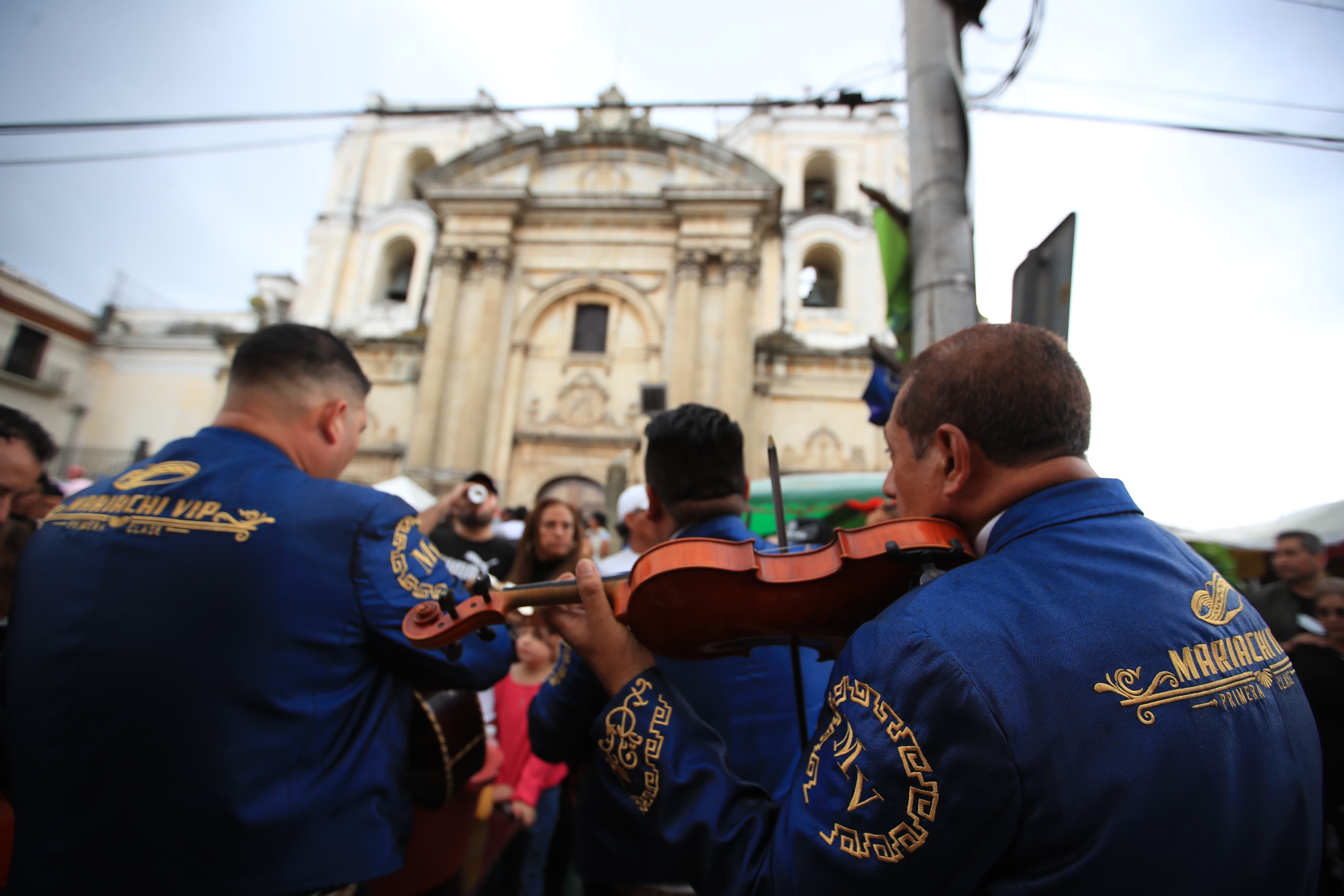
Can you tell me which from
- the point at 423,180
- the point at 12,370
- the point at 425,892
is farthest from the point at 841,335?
the point at 12,370

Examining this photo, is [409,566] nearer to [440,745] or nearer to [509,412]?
[440,745]

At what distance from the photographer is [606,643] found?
1.48 meters

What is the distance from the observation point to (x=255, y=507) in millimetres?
1754

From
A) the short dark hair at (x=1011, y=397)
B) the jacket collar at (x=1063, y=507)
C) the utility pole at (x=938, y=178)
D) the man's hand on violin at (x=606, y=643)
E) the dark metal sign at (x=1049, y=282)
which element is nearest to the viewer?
the jacket collar at (x=1063, y=507)

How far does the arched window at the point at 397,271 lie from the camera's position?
2211 cm

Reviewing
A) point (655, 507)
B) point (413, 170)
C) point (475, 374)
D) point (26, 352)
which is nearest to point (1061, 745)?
point (655, 507)

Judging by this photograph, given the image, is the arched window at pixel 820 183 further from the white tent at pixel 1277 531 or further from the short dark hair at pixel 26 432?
the short dark hair at pixel 26 432

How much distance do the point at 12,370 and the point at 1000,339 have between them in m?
32.7

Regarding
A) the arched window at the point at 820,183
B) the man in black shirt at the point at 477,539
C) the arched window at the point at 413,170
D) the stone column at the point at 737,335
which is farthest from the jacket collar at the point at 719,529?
A: the arched window at the point at 413,170

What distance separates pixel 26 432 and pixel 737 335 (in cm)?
1380

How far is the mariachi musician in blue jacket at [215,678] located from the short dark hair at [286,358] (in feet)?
0.89

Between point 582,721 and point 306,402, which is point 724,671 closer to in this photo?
point 582,721

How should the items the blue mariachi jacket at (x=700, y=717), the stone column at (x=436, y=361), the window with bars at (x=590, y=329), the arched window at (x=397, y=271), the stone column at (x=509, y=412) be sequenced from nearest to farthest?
the blue mariachi jacket at (x=700, y=717), the stone column at (x=436, y=361), the stone column at (x=509, y=412), the window with bars at (x=590, y=329), the arched window at (x=397, y=271)

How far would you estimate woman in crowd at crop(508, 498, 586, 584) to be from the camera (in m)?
4.56
